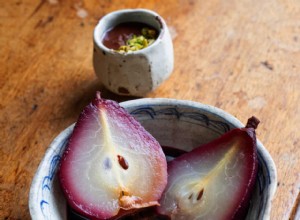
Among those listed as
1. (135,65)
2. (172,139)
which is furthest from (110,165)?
(135,65)

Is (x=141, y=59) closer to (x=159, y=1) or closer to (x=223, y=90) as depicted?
(x=223, y=90)

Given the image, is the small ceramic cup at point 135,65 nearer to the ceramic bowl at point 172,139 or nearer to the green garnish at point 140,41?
the green garnish at point 140,41

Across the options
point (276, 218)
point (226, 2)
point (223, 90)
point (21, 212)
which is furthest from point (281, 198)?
point (226, 2)

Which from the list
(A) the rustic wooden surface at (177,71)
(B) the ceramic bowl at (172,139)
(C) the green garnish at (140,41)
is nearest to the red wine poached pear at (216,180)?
(B) the ceramic bowl at (172,139)

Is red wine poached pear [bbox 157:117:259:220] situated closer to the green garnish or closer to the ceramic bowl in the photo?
the ceramic bowl

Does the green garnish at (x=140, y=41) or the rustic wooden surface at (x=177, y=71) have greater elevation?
the green garnish at (x=140, y=41)

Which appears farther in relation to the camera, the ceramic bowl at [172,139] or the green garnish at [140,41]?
the green garnish at [140,41]

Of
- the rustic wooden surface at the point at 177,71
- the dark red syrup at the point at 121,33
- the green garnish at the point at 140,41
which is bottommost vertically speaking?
the rustic wooden surface at the point at 177,71
